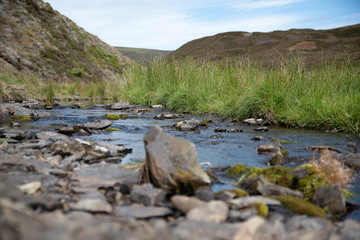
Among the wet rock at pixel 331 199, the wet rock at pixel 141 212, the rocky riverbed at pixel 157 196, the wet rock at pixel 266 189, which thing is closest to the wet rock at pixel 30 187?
the rocky riverbed at pixel 157 196

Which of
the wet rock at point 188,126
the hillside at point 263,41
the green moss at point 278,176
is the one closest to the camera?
the green moss at point 278,176

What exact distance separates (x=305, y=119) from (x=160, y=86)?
6.29 meters

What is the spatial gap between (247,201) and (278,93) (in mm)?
4996

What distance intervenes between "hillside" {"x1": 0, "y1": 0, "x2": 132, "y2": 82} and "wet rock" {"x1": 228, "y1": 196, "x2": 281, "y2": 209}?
851 inches

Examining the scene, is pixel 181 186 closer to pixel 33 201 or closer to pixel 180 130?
pixel 33 201

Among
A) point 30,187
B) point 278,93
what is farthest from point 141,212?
point 278,93

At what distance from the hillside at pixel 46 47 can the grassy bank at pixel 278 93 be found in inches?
617

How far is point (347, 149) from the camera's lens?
158 inches

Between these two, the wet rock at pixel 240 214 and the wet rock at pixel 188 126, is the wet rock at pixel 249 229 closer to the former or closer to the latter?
the wet rock at pixel 240 214

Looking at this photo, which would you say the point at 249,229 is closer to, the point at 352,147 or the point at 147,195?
the point at 147,195

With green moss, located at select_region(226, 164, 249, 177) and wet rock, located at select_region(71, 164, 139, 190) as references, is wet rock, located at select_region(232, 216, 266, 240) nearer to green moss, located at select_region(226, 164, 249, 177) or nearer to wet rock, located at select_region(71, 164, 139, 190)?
wet rock, located at select_region(71, 164, 139, 190)

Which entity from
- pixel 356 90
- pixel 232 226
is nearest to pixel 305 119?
pixel 356 90

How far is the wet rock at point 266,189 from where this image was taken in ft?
7.38

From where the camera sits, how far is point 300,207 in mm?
1963
